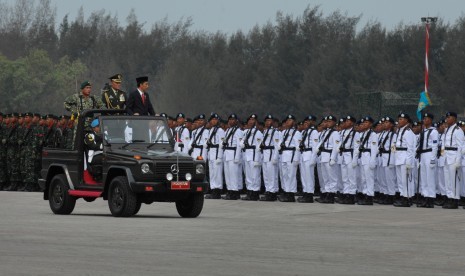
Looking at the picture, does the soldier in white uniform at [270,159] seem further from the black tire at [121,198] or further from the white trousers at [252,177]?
the black tire at [121,198]

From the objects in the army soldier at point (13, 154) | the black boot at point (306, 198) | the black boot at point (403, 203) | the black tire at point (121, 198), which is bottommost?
the black boot at point (403, 203)

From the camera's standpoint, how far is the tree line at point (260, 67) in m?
96.1

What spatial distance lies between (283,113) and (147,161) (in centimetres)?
8476

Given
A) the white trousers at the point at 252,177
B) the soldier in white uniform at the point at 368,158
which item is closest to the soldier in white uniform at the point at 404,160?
the soldier in white uniform at the point at 368,158

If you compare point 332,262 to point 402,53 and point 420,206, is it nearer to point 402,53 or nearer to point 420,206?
point 420,206

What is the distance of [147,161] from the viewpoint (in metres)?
23.6

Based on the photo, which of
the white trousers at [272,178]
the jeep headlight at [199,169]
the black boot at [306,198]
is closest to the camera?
the jeep headlight at [199,169]

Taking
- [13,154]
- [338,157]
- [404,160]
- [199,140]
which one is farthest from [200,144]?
[404,160]

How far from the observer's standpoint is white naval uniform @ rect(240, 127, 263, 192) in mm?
33406

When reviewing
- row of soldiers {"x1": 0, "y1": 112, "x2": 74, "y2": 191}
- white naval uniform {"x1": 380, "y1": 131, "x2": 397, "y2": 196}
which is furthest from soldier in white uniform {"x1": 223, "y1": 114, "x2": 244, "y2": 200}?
row of soldiers {"x1": 0, "y1": 112, "x2": 74, "y2": 191}

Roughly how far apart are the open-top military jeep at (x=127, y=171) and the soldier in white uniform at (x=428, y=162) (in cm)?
674

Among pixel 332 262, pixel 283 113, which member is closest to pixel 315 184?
pixel 332 262

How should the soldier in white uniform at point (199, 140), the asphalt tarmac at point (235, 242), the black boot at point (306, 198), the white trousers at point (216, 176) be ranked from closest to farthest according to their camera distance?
the asphalt tarmac at point (235, 242)
the black boot at point (306, 198)
the white trousers at point (216, 176)
the soldier in white uniform at point (199, 140)

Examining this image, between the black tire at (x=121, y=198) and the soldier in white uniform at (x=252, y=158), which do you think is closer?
the black tire at (x=121, y=198)
